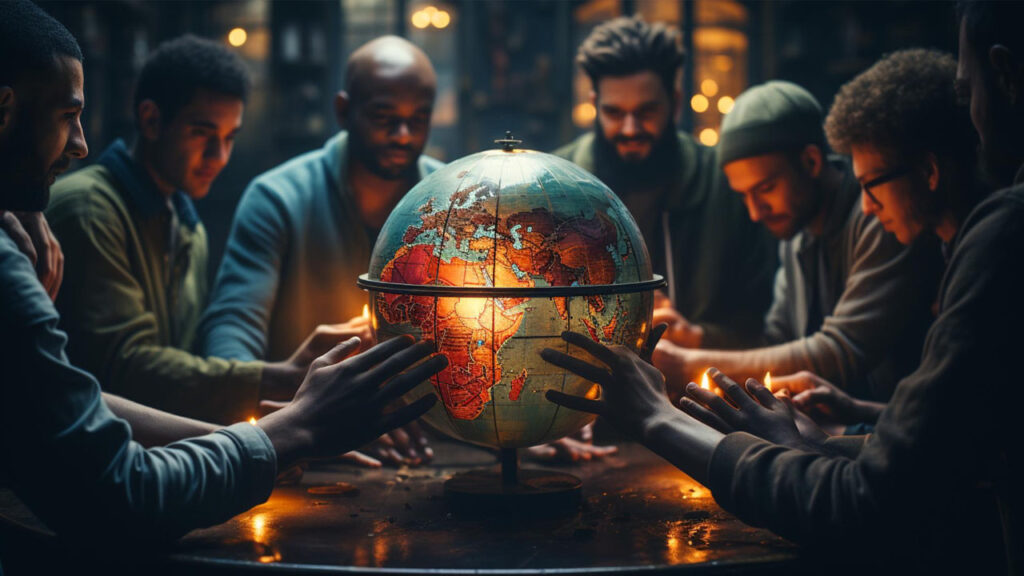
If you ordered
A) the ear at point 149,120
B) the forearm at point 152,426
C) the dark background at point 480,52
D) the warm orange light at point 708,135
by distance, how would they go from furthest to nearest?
the warm orange light at point 708,135
the dark background at point 480,52
the ear at point 149,120
the forearm at point 152,426

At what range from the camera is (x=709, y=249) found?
3.91m

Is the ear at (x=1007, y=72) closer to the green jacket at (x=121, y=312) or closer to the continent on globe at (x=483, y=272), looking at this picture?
the continent on globe at (x=483, y=272)

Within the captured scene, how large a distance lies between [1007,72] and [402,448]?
195cm

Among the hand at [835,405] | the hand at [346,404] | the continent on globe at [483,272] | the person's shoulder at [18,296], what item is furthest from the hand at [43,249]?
the hand at [835,405]

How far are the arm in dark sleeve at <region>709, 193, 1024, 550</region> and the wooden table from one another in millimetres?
221

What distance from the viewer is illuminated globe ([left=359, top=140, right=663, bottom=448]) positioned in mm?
2160

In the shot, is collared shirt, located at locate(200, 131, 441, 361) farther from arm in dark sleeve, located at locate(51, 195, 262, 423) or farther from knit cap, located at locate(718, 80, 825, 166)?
knit cap, located at locate(718, 80, 825, 166)

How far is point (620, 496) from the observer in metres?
2.54

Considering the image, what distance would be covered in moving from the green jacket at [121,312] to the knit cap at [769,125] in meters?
1.93

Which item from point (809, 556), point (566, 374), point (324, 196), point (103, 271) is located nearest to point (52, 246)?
point (103, 271)

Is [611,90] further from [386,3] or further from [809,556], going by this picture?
[386,3]

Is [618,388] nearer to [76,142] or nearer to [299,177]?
[76,142]

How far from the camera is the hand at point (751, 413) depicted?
2.09m

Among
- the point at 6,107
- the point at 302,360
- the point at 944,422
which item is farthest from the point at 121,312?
the point at 944,422
